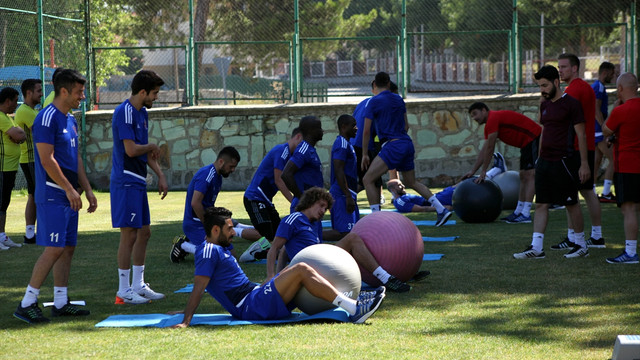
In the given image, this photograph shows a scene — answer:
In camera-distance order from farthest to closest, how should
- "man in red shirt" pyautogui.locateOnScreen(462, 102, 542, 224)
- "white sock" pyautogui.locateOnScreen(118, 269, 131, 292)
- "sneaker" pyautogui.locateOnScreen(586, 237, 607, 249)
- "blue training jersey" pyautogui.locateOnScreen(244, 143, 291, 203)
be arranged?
1. "man in red shirt" pyautogui.locateOnScreen(462, 102, 542, 224)
2. "blue training jersey" pyautogui.locateOnScreen(244, 143, 291, 203)
3. "sneaker" pyautogui.locateOnScreen(586, 237, 607, 249)
4. "white sock" pyautogui.locateOnScreen(118, 269, 131, 292)

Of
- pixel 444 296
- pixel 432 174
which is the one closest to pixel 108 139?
pixel 432 174

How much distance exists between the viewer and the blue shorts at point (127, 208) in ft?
23.4

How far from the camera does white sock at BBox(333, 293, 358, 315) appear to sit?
6227 mm

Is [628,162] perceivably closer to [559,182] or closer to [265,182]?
[559,182]

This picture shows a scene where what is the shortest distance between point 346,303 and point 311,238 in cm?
123

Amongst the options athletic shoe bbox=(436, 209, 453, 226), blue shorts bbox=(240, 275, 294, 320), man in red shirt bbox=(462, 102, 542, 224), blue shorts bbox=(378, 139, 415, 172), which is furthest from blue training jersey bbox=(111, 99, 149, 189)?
man in red shirt bbox=(462, 102, 542, 224)

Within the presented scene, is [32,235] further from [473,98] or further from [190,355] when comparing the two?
[473,98]

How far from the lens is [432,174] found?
18.6 meters

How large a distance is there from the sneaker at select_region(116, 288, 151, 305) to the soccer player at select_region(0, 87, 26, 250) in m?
4.07

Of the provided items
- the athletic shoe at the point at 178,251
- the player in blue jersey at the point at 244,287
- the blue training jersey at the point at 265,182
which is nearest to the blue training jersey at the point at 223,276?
the player in blue jersey at the point at 244,287

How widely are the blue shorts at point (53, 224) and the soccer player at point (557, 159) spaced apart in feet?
16.2

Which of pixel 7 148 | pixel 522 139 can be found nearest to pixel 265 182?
pixel 7 148

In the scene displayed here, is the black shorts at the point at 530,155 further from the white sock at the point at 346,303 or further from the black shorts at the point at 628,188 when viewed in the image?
the white sock at the point at 346,303

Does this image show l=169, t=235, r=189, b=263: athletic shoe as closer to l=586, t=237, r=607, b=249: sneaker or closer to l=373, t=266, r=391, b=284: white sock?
l=373, t=266, r=391, b=284: white sock
